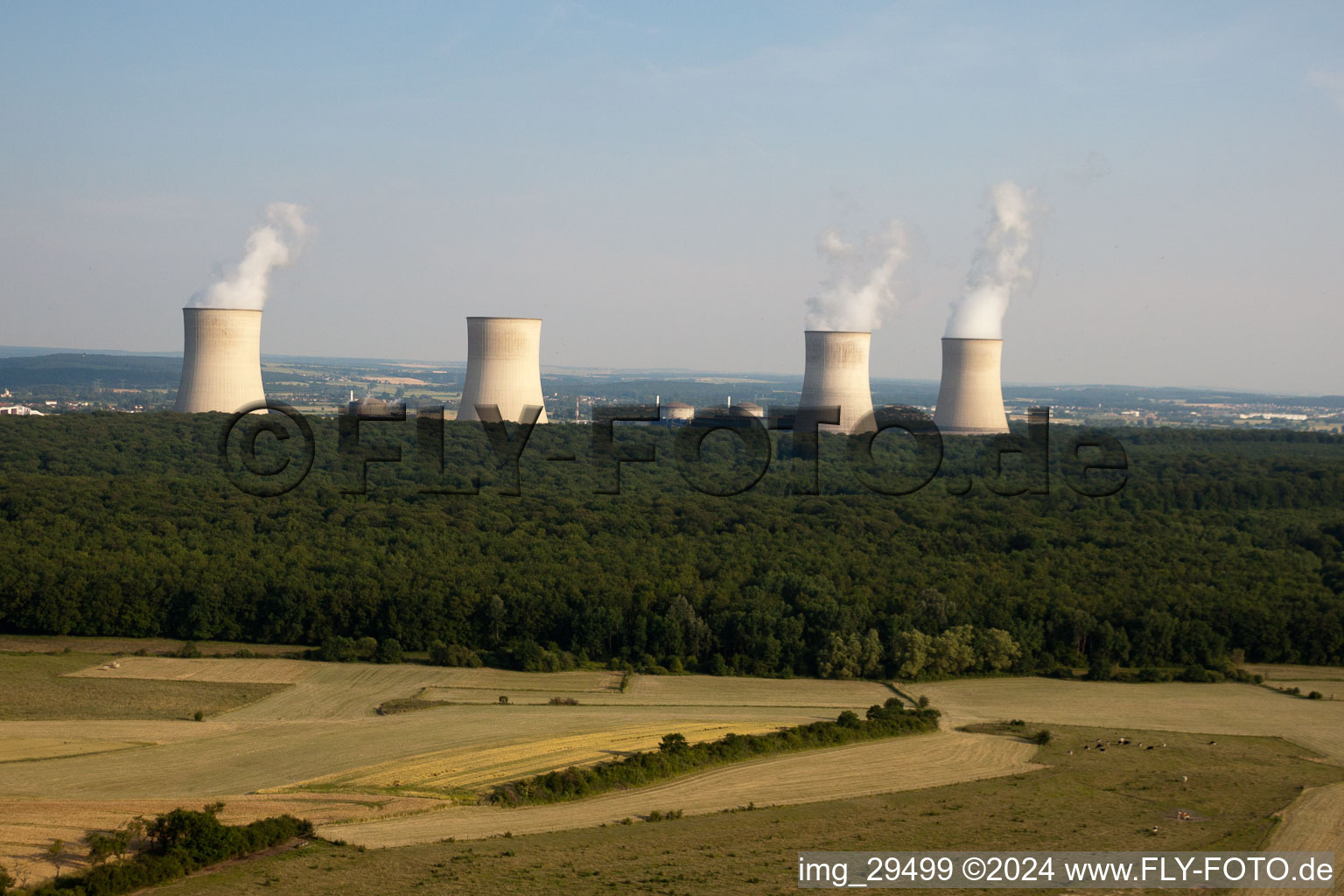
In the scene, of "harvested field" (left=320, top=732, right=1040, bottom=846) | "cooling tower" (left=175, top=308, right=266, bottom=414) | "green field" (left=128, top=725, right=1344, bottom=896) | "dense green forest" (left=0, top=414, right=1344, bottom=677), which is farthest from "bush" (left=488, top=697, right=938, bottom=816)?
"cooling tower" (left=175, top=308, right=266, bottom=414)

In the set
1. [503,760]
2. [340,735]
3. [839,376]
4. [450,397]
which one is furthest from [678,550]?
[450,397]

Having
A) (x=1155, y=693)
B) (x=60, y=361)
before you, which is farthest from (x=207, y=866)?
(x=60, y=361)

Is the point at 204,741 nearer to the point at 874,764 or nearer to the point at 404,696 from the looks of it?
the point at 404,696

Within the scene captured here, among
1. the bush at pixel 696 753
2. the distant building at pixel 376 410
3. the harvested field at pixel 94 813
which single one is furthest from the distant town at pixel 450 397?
the harvested field at pixel 94 813

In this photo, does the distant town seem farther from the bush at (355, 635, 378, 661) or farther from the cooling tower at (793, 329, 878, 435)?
the bush at (355, 635, 378, 661)

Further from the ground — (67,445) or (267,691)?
(67,445)

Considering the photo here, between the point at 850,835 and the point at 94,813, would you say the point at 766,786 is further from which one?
the point at 94,813

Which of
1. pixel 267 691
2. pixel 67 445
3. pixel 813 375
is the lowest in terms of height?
pixel 267 691
